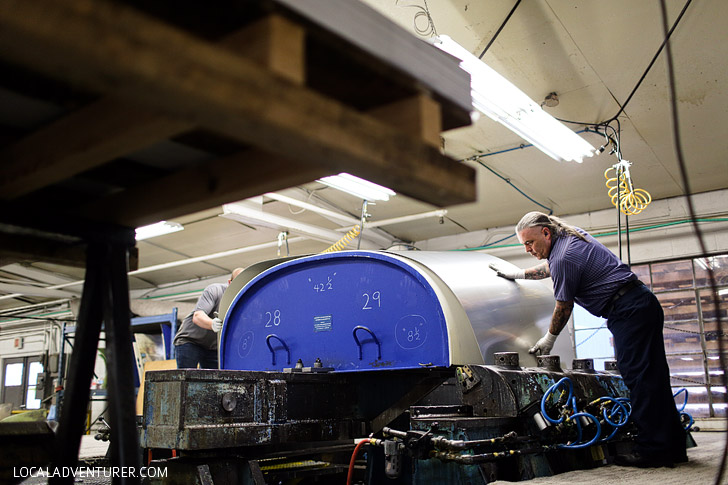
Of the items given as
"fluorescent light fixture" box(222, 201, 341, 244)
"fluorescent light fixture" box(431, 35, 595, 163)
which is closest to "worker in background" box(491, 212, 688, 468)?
"fluorescent light fixture" box(431, 35, 595, 163)

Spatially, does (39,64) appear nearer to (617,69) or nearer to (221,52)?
(221,52)

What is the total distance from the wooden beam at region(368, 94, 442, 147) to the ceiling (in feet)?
1.61

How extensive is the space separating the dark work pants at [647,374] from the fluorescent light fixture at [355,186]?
3715 millimetres

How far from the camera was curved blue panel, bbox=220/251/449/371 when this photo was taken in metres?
3.14

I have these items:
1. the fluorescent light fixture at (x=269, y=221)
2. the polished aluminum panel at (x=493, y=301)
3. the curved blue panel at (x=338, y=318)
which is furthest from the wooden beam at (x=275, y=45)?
the fluorescent light fixture at (x=269, y=221)

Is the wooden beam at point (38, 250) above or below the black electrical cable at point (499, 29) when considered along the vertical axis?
below

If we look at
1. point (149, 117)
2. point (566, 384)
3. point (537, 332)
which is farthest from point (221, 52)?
point (537, 332)

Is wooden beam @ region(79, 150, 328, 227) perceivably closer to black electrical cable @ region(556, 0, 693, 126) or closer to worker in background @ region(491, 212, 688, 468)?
worker in background @ region(491, 212, 688, 468)

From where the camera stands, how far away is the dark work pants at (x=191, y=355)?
5754 millimetres

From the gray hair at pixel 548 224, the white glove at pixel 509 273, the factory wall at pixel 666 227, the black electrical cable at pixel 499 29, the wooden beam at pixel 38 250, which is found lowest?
the wooden beam at pixel 38 250

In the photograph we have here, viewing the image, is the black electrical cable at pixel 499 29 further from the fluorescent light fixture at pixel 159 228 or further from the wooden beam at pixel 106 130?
the fluorescent light fixture at pixel 159 228

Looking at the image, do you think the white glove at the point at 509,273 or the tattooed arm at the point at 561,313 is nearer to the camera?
the tattooed arm at the point at 561,313

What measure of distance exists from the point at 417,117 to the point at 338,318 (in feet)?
8.04

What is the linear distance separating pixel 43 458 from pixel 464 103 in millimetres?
1727
